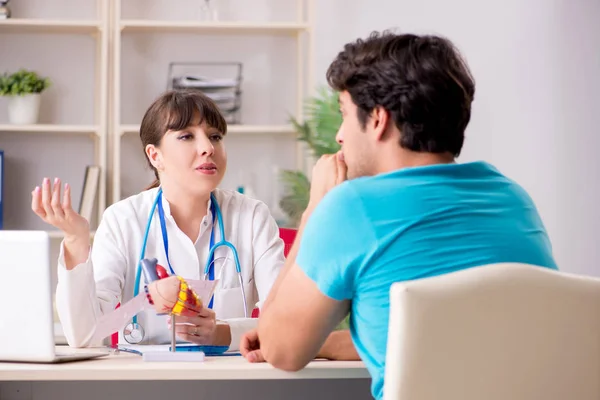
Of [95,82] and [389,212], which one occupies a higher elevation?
→ [95,82]

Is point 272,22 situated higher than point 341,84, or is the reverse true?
point 272,22

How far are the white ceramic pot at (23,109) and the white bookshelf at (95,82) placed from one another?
0.15 ft

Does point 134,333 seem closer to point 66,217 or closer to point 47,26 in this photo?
point 66,217

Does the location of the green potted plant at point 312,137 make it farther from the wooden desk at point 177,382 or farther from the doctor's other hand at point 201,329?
the wooden desk at point 177,382

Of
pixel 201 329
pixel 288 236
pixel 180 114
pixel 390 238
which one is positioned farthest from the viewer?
pixel 288 236

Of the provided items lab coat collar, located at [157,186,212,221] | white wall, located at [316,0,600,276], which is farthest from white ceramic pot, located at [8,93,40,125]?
lab coat collar, located at [157,186,212,221]

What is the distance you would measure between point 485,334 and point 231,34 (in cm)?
333

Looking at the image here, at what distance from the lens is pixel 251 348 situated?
159 cm

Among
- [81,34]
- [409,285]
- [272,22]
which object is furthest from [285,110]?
[409,285]

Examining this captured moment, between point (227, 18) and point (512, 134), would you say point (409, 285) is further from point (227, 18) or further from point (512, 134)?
point (227, 18)

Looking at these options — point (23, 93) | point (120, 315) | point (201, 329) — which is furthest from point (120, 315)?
point (23, 93)

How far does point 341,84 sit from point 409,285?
0.47 metres

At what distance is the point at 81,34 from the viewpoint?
4.29 m

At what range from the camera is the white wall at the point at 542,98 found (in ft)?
11.5
